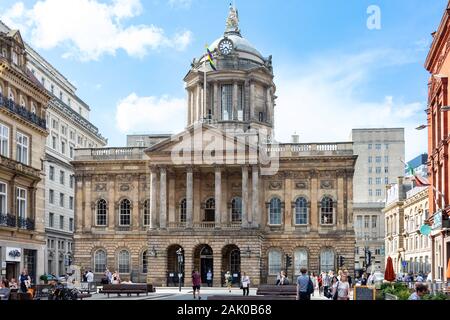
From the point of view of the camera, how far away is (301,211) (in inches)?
2667

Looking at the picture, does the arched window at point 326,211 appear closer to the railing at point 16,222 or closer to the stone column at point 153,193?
the stone column at point 153,193

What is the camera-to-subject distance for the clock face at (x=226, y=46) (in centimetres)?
7869

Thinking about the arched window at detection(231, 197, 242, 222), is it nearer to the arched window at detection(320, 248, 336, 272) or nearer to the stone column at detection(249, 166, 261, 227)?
the stone column at detection(249, 166, 261, 227)

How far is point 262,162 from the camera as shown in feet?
218

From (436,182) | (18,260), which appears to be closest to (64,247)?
(18,260)

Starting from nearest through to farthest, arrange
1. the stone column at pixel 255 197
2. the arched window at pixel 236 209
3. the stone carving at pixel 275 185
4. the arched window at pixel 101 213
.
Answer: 1. the stone column at pixel 255 197
2. the arched window at pixel 236 209
3. the stone carving at pixel 275 185
4. the arched window at pixel 101 213

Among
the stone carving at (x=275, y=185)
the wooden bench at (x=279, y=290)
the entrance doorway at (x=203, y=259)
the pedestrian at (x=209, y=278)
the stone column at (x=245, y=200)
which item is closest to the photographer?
the wooden bench at (x=279, y=290)

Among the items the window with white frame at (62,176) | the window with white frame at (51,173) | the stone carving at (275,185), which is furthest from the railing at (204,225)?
the window with white frame at (62,176)

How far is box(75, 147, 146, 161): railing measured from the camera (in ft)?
229

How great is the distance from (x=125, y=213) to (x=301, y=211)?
55.9 ft

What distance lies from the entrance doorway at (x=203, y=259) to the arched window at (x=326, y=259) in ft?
33.8

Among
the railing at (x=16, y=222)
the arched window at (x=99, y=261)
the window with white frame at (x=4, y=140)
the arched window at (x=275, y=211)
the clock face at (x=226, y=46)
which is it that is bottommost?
the arched window at (x=99, y=261)

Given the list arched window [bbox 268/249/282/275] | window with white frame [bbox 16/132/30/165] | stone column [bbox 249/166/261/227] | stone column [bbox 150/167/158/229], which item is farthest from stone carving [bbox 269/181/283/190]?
window with white frame [bbox 16/132/30/165]

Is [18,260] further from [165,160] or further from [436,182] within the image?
[165,160]
